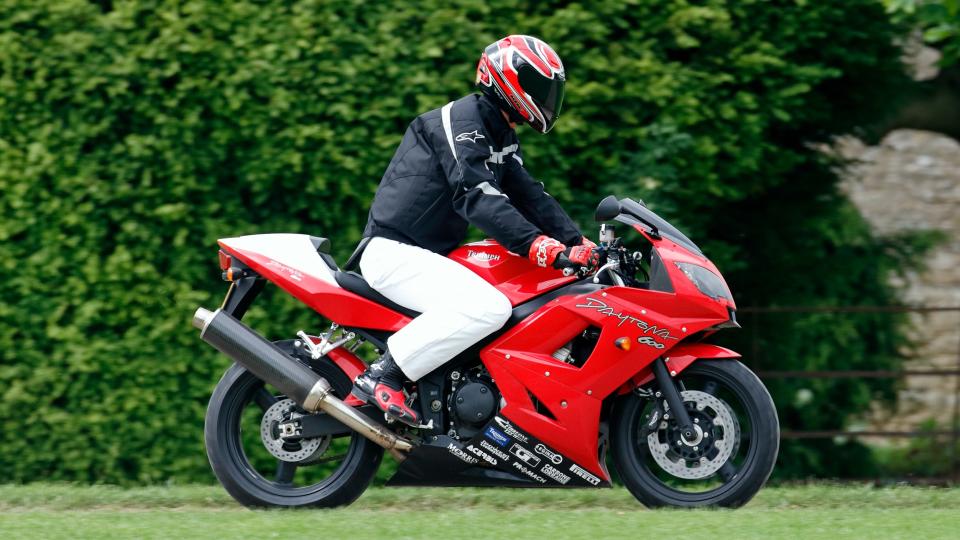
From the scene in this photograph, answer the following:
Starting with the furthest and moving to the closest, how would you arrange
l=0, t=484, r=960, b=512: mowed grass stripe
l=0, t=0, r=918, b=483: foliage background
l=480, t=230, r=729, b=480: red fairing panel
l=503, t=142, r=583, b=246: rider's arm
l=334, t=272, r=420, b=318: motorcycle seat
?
l=0, t=0, r=918, b=483: foliage background < l=0, t=484, r=960, b=512: mowed grass stripe < l=503, t=142, r=583, b=246: rider's arm < l=334, t=272, r=420, b=318: motorcycle seat < l=480, t=230, r=729, b=480: red fairing panel

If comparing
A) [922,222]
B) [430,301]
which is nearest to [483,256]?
[430,301]

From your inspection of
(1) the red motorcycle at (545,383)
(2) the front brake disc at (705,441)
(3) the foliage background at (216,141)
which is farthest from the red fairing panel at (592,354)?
(3) the foliage background at (216,141)

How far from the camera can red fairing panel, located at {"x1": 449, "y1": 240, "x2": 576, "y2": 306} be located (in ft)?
21.3

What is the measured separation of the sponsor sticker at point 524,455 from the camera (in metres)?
6.43

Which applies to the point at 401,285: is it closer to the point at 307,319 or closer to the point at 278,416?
the point at 278,416

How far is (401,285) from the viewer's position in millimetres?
6438

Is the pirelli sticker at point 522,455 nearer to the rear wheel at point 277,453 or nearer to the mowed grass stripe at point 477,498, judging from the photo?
the mowed grass stripe at point 477,498

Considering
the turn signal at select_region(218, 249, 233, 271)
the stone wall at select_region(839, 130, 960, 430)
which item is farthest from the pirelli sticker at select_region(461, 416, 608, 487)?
the stone wall at select_region(839, 130, 960, 430)

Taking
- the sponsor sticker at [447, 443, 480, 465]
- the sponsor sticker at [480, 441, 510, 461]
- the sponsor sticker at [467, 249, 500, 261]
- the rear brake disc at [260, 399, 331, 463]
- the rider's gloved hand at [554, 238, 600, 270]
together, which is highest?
the rider's gloved hand at [554, 238, 600, 270]

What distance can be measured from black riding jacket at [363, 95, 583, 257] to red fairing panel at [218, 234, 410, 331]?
0.31 m

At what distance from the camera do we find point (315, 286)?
6.50 m

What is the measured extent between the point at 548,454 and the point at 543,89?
5.48ft

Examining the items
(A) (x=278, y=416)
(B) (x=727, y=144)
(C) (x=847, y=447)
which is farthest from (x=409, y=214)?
(C) (x=847, y=447)

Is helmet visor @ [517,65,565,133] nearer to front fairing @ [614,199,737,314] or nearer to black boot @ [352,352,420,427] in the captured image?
front fairing @ [614,199,737,314]
